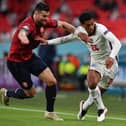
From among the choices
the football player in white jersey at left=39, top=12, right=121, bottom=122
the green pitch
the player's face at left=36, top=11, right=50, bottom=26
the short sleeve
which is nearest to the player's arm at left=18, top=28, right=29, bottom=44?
the player's face at left=36, top=11, right=50, bottom=26

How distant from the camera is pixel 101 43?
11.7 m

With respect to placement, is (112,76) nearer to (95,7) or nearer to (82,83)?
(82,83)

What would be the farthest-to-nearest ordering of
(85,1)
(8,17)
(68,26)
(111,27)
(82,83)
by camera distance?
(8,17)
(85,1)
(111,27)
(82,83)
(68,26)

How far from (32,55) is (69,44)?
1319 cm

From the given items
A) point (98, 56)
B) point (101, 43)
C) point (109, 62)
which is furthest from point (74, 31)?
point (109, 62)

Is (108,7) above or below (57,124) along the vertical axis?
below

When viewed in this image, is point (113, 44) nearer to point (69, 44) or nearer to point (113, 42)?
point (113, 42)

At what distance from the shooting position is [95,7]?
26484 mm

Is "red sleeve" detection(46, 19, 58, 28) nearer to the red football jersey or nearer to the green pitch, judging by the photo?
the red football jersey

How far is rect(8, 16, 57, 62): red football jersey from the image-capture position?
1147cm

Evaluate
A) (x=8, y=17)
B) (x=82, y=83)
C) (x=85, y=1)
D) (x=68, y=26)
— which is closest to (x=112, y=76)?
(x=68, y=26)

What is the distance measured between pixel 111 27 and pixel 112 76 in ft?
44.4

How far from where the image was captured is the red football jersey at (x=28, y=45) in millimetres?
11469

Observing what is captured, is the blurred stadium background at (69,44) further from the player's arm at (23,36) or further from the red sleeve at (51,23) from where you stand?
the player's arm at (23,36)
